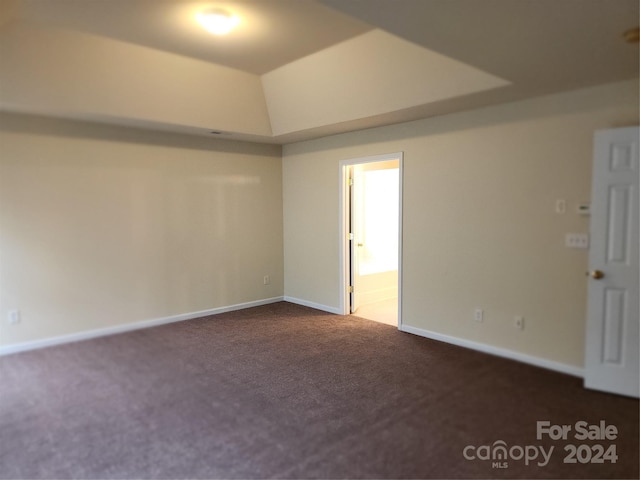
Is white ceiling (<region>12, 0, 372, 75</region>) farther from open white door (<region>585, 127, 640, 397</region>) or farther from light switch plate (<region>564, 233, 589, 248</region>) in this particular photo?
light switch plate (<region>564, 233, 589, 248</region>)

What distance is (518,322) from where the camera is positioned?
3.37 meters

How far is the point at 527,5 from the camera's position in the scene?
1.84 metres

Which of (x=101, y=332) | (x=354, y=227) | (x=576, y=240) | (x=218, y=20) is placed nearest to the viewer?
(x=218, y=20)

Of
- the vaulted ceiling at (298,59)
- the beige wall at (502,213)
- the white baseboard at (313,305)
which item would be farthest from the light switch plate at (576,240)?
the white baseboard at (313,305)

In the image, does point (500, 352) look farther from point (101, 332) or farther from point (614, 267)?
point (101, 332)

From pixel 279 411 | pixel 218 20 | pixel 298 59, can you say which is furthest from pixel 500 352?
pixel 218 20

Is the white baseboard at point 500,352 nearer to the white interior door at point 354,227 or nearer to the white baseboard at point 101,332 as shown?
the white interior door at point 354,227

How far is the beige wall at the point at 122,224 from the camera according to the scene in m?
3.66

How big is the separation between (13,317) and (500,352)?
4298mm

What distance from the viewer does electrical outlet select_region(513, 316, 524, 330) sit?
11.0 ft

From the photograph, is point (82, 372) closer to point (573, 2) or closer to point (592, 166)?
point (573, 2)

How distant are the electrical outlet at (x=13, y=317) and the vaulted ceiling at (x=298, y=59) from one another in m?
1.77

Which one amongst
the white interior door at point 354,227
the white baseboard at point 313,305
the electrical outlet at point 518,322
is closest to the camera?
the electrical outlet at point 518,322

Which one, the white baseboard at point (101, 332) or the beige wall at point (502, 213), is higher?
the beige wall at point (502, 213)
